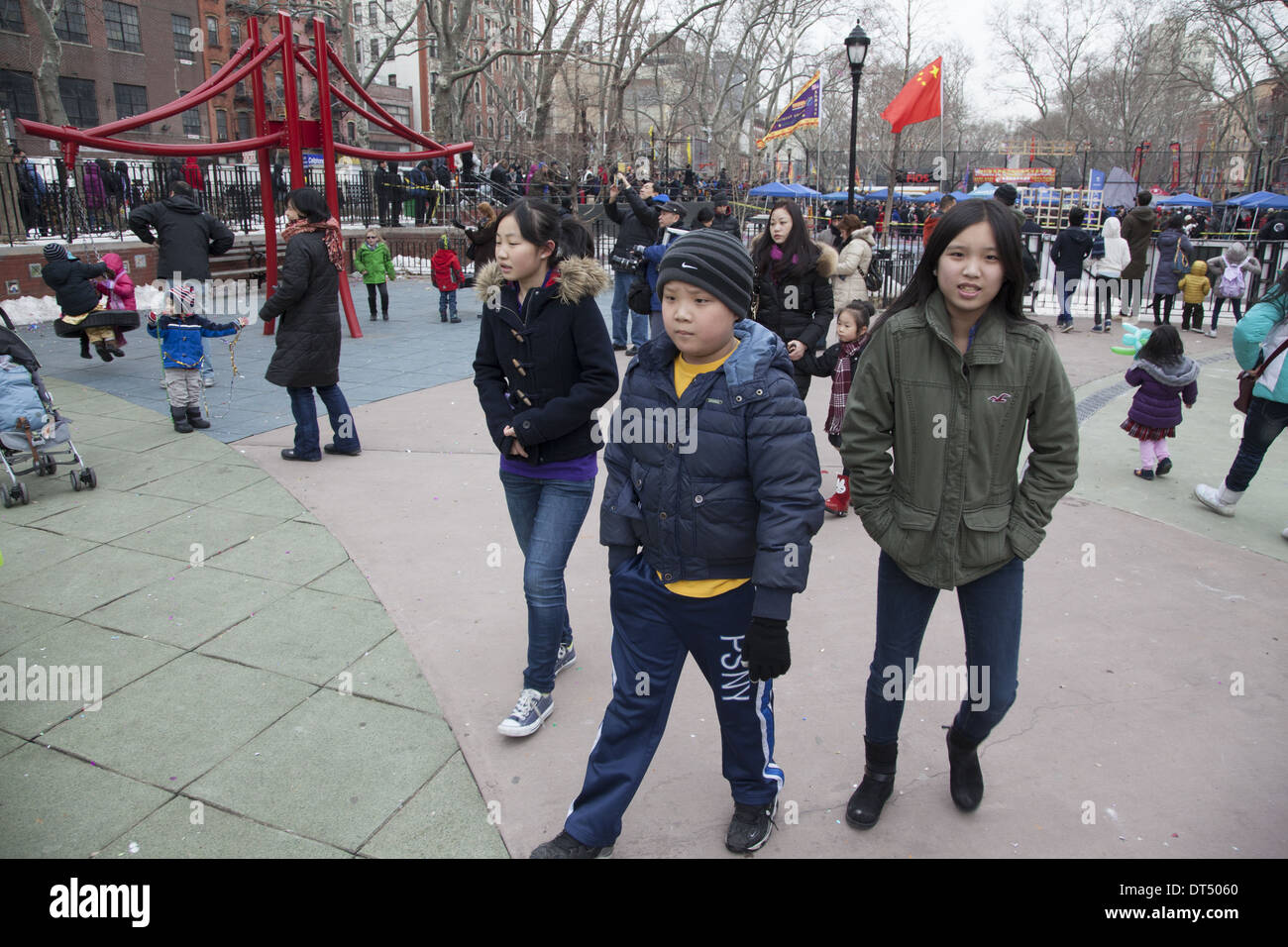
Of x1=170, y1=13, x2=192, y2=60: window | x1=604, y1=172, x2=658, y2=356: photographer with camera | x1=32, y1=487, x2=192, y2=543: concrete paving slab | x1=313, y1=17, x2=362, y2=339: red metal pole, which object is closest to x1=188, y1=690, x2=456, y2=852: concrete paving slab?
x1=32, y1=487, x2=192, y2=543: concrete paving slab

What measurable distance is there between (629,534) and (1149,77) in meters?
72.4

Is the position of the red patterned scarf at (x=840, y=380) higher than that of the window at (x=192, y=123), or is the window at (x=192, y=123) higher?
the window at (x=192, y=123)

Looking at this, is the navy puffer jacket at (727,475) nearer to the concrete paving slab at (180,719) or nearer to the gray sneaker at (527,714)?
the gray sneaker at (527,714)

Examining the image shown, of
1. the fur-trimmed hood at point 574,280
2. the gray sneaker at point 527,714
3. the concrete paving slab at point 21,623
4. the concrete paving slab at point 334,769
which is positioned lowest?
the concrete paving slab at point 334,769

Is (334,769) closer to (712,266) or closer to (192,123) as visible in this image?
(712,266)

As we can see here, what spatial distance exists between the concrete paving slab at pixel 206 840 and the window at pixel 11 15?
44.9 m

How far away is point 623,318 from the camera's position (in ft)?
35.0

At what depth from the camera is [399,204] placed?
20812 millimetres

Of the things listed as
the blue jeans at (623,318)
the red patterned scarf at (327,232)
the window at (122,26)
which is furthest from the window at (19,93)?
the red patterned scarf at (327,232)

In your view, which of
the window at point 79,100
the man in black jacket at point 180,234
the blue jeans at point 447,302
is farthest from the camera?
the window at point 79,100

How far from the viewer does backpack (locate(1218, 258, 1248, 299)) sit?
43.9 ft

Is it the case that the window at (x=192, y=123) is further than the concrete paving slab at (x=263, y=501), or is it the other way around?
the window at (x=192, y=123)

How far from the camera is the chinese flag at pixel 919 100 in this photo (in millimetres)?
13773
